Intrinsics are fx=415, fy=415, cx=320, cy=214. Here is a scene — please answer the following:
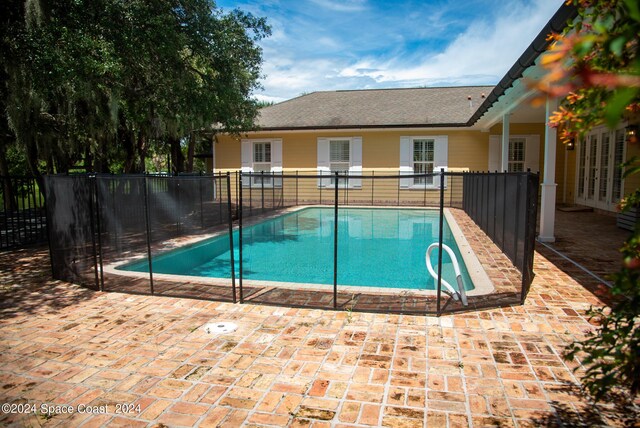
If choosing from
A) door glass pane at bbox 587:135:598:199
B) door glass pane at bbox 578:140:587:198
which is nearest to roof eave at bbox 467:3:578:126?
door glass pane at bbox 587:135:598:199

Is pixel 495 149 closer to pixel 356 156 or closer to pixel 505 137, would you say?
pixel 505 137

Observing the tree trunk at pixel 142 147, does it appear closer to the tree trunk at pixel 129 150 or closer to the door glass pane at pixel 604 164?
the tree trunk at pixel 129 150

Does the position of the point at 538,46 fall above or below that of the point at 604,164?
above

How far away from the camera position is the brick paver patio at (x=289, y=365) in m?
2.60

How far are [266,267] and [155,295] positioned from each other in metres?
3.14

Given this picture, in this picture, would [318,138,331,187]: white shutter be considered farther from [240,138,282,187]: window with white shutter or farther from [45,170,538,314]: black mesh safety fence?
[45,170,538,314]: black mesh safety fence

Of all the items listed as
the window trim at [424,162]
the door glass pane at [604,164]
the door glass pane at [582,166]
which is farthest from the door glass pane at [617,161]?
the window trim at [424,162]

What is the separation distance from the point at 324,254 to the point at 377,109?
34.3 feet

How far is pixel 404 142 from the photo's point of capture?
1634 centimetres

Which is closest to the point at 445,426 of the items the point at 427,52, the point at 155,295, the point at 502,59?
the point at 155,295

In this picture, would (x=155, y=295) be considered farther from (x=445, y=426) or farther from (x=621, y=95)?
(x=621, y=95)

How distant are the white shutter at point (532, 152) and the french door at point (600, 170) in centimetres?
182

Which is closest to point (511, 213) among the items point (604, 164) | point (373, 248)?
point (373, 248)

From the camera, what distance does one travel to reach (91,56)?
6.57 meters
